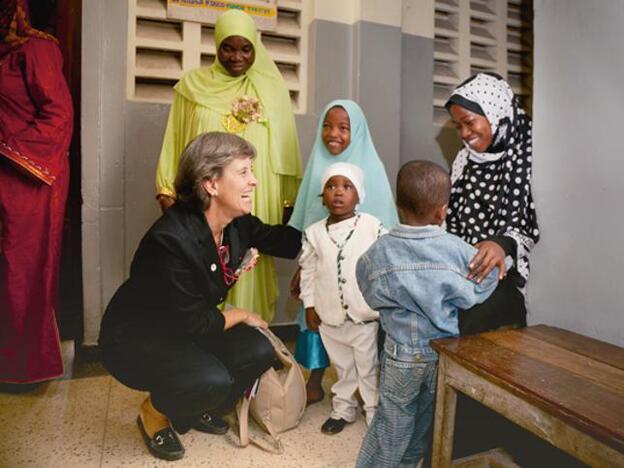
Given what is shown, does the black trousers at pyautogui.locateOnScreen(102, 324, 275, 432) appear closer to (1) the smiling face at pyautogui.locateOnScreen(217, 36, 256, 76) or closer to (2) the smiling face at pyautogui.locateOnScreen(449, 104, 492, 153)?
(2) the smiling face at pyautogui.locateOnScreen(449, 104, 492, 153)

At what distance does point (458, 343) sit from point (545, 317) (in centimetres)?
52

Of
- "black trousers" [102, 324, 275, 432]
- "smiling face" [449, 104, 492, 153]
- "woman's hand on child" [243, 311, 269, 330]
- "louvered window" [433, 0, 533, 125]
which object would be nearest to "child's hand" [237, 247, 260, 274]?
"woman's hand on child" [243, 311, 269, 330]

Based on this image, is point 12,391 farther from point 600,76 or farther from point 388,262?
point 600,76

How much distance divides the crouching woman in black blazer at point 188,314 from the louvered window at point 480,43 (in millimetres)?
2220

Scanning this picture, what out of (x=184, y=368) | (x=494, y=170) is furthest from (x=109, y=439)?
(x=494, y=170)

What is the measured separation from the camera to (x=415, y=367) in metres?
1.56

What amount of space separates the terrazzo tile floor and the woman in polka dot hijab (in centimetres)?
78

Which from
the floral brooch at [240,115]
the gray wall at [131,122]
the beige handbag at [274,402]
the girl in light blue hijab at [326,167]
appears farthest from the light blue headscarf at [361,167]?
the gray wall at [131,122]

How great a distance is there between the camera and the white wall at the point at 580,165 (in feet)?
4.89

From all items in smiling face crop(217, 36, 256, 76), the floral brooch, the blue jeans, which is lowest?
the blue jeans

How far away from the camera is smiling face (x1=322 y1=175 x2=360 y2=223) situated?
198 cm

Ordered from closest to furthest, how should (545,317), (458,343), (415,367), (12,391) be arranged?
(458,343), (415,367), (545,317), (12,391)

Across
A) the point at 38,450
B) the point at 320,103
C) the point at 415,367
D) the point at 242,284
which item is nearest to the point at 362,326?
the point at 415,367

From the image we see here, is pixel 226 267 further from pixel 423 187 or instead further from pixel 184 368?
pixel 423 187
